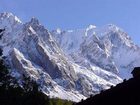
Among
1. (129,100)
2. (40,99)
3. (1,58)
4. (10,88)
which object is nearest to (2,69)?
(1,58)

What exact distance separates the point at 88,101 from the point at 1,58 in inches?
456

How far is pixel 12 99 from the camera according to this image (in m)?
59.5

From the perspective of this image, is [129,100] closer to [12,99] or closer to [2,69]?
[2,69]

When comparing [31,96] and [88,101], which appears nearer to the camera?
[88,101]

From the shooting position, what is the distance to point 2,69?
1953 inches

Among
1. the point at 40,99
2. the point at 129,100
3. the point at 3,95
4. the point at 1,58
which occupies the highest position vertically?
the point at 40,99

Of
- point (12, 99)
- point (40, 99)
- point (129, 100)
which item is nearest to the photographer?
point (129, 100)

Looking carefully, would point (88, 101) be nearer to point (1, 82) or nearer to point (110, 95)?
point (110, 95)

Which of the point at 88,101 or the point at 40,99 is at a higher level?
the point at 40,99

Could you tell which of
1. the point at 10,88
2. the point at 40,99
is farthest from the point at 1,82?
the point at 40,99

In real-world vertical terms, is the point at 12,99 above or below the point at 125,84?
above

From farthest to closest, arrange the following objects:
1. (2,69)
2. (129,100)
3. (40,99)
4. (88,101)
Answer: (40,99) → (2,69) → (88,101) → (129,100)

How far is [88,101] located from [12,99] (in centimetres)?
1836

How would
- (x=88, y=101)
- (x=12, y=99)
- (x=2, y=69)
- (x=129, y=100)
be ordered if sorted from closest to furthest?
(x=129, y=100) < (x=88, y=101) < (x=2, y=69) < (x=12, y=99)
